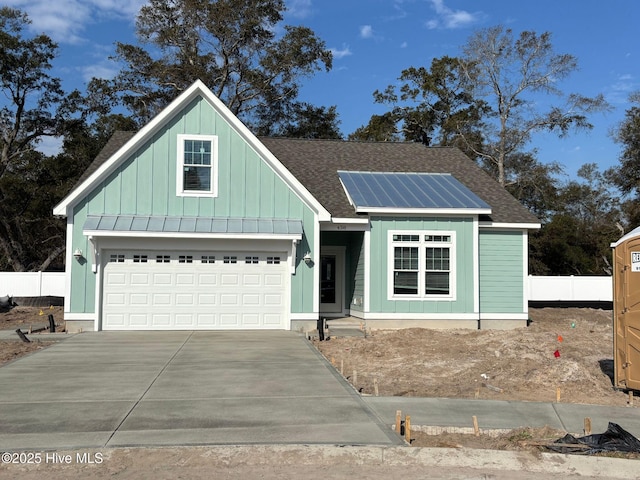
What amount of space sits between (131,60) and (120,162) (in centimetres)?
2434

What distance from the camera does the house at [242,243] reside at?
50.8 ft

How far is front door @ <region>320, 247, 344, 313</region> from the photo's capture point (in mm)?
18625

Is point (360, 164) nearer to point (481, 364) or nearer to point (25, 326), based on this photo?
point (481, 364)

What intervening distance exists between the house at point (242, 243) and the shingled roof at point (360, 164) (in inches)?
9.8

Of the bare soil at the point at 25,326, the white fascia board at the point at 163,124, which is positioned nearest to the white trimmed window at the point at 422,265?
the white fascia board at the point at 163,124

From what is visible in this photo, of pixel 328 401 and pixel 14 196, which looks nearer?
pixel 328 401

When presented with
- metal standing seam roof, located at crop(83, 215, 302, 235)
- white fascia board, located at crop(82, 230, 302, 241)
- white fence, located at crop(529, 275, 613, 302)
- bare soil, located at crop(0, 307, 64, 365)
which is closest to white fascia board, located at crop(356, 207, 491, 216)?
metal standing seam roof, located at crop(83, 215, 302, 235)

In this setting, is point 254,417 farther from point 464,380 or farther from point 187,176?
point 187,176

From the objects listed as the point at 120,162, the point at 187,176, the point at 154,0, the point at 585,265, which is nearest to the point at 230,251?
the point at 187,176

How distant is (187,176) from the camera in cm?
1608

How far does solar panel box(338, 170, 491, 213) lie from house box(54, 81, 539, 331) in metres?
0.08

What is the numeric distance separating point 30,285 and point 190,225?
14.3m

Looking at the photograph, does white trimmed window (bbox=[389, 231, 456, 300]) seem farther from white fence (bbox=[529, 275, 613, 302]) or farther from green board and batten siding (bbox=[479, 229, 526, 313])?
white fence (bbox=[529, 275, 613, 302])

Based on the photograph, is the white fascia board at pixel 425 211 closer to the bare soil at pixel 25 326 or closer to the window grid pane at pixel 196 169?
the window grid pane at pixel 196 169
